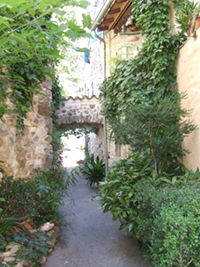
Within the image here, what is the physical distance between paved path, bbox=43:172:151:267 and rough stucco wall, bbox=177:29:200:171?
1511 mm

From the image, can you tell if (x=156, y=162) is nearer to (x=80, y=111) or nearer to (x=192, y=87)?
(x=192, y=87)

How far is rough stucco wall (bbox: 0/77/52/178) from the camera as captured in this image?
111 inches

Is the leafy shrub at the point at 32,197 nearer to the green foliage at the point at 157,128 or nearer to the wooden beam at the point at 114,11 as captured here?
the green foliage at the point at 157,128

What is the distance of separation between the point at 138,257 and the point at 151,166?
4.13ft

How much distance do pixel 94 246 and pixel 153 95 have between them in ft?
9.06

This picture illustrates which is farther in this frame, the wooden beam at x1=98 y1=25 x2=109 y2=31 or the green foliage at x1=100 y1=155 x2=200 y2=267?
the wooden beam at x1=98 y1=25 x2=109 y2=31

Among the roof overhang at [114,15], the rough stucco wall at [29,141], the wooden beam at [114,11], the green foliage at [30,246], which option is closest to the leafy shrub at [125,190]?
the green foliage at [30,246]

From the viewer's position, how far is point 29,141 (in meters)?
3.19

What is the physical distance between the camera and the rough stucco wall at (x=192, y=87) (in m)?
2.74

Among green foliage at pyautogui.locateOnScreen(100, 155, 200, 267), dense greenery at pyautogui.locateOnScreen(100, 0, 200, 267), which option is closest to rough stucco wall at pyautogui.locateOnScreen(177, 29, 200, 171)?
dense greenery at pyautogui.locateOnScreen(100, 0, 200, 267)

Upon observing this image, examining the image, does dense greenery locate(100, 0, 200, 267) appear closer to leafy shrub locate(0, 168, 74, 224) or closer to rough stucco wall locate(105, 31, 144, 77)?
leafy shrub locate(0, 168, 74, 224)

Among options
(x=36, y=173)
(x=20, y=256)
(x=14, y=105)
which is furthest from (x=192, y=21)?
(x=20, y=256)

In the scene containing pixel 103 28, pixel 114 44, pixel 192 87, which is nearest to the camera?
pixel 192 87

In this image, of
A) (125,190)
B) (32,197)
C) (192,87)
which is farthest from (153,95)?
(32,197)
